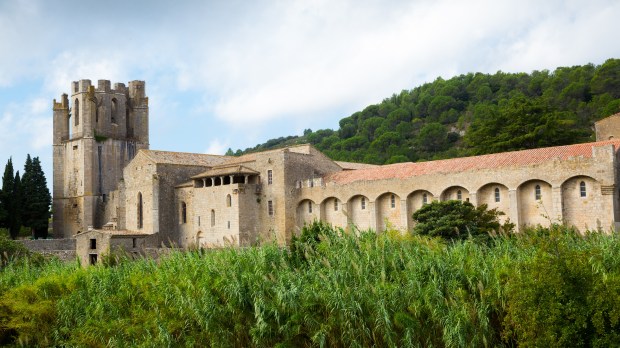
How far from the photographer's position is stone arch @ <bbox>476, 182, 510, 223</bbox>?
2984 centimetres

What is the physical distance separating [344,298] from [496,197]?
1786cm

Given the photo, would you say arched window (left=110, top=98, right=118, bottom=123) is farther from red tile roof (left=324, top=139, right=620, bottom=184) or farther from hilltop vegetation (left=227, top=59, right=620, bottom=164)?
hilltop vegetation (left=227, top=59, right=620, bottom=164)

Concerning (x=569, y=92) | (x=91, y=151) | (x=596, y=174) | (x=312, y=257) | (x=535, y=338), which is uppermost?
(x=569, y=92)

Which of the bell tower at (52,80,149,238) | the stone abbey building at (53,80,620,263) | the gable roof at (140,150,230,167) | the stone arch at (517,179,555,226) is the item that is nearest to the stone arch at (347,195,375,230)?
the stone abbey building at (53,80,620,263)

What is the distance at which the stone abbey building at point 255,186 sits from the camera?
92.3 ft

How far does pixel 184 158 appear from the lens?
43.8 metres

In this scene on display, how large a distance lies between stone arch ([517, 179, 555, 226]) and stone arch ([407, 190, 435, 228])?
453cm

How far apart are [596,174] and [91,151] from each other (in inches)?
1441

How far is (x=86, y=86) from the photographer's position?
52688 mm

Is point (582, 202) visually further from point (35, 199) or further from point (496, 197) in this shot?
point (35, 199)

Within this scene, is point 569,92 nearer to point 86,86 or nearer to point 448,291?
point 86,86

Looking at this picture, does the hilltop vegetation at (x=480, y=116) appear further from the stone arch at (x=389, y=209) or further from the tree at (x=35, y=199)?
the tree at (x=35, y=199)

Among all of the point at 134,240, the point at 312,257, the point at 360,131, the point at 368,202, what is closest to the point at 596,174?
the point at 368,202

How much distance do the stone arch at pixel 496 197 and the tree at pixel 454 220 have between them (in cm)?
144
